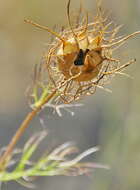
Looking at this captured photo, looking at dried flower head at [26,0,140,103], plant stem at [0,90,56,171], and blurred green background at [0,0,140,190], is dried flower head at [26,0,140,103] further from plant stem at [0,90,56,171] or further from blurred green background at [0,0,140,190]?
blurred green background at [0,0,140,190]

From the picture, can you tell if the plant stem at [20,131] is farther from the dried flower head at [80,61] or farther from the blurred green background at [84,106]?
the blurred green background at [84,106]

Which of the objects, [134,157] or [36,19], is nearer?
[134,157]

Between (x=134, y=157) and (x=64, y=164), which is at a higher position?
(x=64, y=164)

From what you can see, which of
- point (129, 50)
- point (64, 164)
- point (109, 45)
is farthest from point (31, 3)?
point (109, 45)

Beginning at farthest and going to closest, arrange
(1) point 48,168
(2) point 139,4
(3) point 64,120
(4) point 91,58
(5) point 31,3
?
(5) point 31,3 → (3) point 64,120 → (2) point 139,4 → (1) point 48,168 → (4) point 91,58

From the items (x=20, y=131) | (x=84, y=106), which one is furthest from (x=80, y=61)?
(x=84, y=106)

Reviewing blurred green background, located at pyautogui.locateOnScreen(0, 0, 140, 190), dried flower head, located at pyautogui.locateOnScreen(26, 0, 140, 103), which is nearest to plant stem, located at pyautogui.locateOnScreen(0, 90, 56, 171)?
dried flower head, located at pyautogui.locateOnScreen(26, 0, 140, 103)

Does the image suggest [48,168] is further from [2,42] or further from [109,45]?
[2,42]
